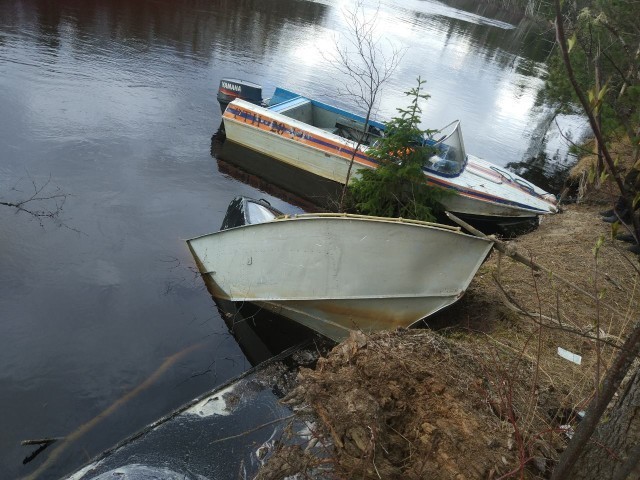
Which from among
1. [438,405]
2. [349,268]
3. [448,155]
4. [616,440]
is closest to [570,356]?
[438,405]

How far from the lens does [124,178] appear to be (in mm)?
11555

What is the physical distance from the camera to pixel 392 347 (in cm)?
429

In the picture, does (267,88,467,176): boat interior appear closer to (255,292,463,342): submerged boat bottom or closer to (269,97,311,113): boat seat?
(269,97,311,113): boat seat

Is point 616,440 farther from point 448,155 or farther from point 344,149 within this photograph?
point 344,149

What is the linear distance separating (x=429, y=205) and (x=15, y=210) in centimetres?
909

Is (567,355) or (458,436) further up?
(458,436)

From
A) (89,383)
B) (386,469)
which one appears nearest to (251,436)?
(386,469)

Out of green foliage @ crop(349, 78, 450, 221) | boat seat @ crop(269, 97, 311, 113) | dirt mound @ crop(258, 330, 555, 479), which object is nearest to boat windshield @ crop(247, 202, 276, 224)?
green foliage @ crop(349, 78, 450, 221)

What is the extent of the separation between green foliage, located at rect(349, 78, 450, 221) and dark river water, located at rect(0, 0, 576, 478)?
3.61 metres

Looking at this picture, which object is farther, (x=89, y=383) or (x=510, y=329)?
(x=89, y=383)

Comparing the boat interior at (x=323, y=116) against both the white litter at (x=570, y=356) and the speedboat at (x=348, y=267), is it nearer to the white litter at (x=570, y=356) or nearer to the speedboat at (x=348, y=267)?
the speedboat at (x=348, y=267)

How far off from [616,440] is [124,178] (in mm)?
11446

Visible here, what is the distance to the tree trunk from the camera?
229 centimetres

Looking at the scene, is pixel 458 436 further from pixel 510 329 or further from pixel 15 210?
pixel 15 210
